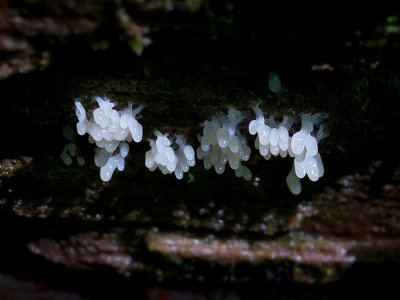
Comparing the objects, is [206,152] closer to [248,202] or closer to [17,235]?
[248,202]

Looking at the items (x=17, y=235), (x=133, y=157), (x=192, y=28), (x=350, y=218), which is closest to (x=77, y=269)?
(x=17, y=235)

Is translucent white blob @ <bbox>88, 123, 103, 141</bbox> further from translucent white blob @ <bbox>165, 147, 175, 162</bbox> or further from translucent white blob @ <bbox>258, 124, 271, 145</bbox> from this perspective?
translucent white blob @ <bbox>258, 124, 271, 145</bbox>

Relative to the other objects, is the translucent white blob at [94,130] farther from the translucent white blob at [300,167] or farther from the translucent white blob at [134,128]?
the translucent white blob at [300,167]

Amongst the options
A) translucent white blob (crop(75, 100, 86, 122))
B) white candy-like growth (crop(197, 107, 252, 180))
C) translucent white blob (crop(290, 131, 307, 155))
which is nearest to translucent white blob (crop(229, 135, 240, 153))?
white candy-like growth (crop(197, 107, 252, 180))

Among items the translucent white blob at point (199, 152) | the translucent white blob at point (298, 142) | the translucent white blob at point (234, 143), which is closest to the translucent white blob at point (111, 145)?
the translucent white blob at point (199, 152)

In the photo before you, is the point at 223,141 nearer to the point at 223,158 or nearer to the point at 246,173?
the point at 223,158

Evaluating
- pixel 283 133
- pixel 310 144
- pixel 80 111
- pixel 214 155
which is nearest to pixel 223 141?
pixel 214 155
